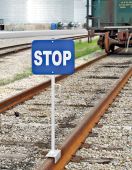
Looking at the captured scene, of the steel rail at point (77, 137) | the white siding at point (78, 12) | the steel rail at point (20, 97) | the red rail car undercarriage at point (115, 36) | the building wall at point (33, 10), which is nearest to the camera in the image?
the steel rail at point (77, 137)

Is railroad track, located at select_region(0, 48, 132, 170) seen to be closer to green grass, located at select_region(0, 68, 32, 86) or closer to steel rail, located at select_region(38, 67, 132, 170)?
steel rail, located at select_region(38, 67, 132, 170)

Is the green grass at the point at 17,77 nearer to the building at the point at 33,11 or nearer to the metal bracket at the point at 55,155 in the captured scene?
the metal bracket at the point at 55,155

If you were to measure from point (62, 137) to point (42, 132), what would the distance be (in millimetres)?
464

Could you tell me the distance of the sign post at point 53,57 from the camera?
5.52 meters

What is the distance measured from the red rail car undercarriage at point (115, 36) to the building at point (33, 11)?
66256 mm

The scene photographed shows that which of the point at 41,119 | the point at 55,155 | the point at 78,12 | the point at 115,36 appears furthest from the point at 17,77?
the point at 78,12

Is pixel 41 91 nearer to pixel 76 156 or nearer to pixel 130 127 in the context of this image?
pixel 130 127

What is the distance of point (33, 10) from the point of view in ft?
293

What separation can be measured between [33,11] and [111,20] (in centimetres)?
6846

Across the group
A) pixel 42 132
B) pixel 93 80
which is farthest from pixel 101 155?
pixel 93 80

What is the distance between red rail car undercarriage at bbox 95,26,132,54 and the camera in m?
20.9

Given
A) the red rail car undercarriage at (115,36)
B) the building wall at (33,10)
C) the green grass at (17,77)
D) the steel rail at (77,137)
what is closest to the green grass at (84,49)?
the red rail car undercarriage at (115,36)

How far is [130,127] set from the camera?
24.4ft

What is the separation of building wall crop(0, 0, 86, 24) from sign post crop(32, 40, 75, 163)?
275ft
